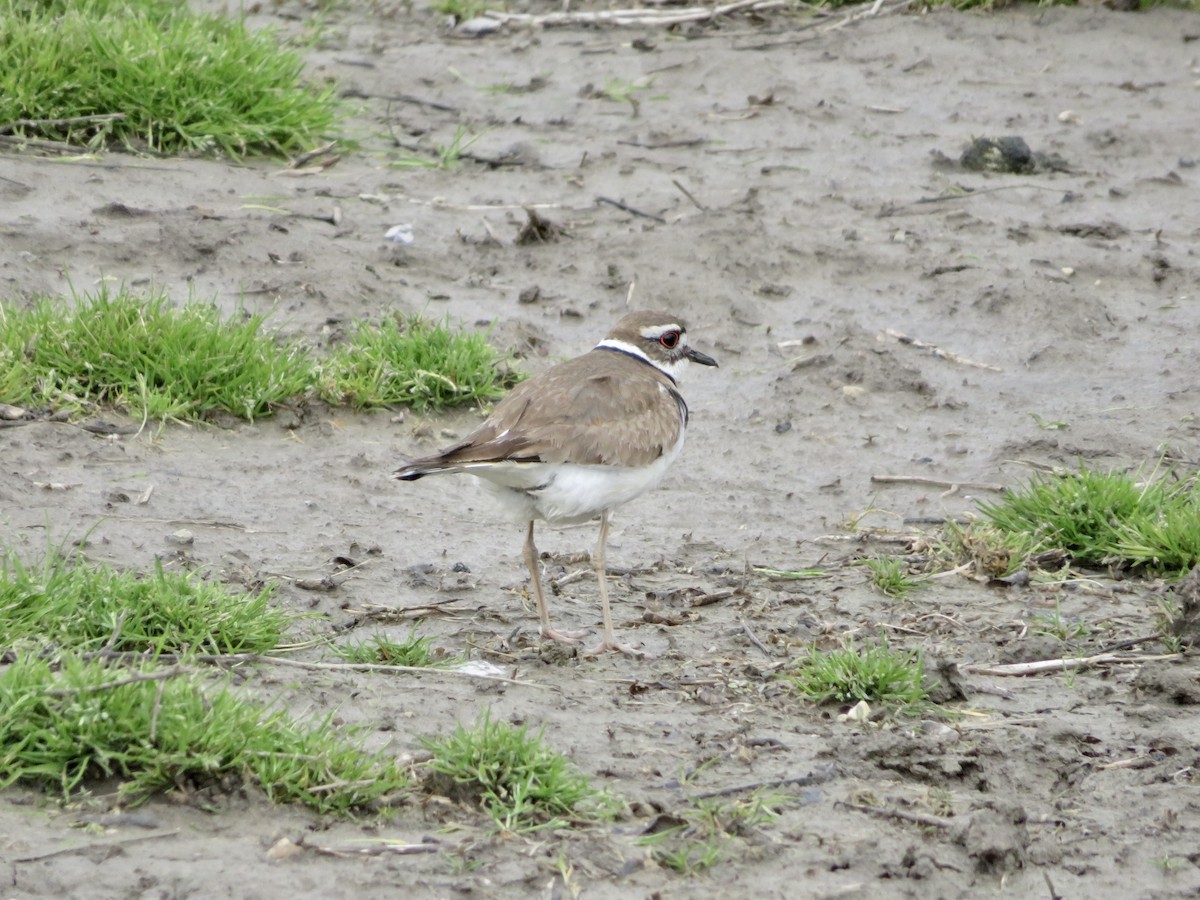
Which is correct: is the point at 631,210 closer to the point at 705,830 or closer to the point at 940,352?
the point at 940,352

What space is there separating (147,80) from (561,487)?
4.81m

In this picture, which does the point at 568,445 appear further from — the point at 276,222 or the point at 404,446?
the point at 276,222

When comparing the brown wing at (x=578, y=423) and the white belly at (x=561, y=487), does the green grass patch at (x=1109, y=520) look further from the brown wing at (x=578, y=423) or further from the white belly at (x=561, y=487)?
the white belly at (x=561, y=487)

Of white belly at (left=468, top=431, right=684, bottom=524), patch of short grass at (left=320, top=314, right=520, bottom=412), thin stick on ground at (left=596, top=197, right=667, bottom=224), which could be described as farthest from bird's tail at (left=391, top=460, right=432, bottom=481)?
thin stick on ground at (left=596, top=197, right=667, bottom=224)

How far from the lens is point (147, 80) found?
31.1ft

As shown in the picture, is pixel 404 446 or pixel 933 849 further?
pixel 404 446

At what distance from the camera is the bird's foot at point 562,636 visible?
20.0ft

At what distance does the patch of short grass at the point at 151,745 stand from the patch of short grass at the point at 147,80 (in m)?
5.76

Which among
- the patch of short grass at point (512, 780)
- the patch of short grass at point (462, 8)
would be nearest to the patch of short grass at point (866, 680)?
the patch of short grass at point (512, 780)

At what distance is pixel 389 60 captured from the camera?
12.2 m

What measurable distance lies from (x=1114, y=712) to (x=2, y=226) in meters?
6.27

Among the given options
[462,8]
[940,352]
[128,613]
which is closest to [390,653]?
[128,613]

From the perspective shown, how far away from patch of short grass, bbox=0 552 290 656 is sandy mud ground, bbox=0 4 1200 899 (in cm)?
28

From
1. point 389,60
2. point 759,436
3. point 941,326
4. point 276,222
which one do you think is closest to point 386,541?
point 759,436
